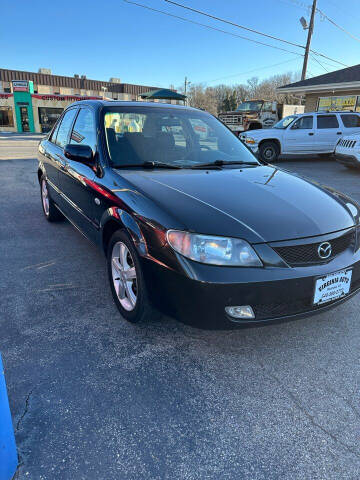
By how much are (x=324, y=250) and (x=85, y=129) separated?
2485 mm

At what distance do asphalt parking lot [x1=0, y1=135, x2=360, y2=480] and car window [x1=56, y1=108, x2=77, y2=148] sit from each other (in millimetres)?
1867

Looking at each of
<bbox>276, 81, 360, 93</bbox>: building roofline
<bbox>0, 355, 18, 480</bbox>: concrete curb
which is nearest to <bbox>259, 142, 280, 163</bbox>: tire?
<bbox>276, 81, 360, 93</bbox>: building roofline

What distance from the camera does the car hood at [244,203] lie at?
6.56 feet

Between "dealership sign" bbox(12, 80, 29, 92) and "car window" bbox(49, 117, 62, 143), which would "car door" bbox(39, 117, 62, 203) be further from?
"dealership sign" bbox(12, 80, 29, 92)

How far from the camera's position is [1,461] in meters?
1.34

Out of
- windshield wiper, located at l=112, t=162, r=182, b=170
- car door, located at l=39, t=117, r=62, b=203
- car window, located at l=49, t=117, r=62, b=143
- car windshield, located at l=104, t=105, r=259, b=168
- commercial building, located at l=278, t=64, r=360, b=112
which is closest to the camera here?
windshield wiper, located at l=112, t=162, r=182, b=170

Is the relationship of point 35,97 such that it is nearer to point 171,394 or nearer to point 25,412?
point 25,412

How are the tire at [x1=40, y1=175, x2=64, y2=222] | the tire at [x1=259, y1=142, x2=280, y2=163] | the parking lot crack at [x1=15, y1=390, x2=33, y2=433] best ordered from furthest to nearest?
the tire at [x1=259, y1=142, x2=280, y2=163] → the tire at [x1=40, y1=175, x2=64, y2=222] → the parking lot crack at [x1=15, y1=390, x2=33, y2=433]

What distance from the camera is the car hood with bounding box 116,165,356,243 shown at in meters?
2.00

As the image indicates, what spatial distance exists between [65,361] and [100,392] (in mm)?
377

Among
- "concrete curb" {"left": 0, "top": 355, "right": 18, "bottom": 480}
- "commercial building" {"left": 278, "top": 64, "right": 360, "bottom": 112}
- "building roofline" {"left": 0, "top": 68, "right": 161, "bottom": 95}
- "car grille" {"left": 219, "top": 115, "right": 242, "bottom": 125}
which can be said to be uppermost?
"building roofline" {"left": 0, "top": 68, "right": 161, "bottom": 95}

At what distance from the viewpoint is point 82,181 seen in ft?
10.3

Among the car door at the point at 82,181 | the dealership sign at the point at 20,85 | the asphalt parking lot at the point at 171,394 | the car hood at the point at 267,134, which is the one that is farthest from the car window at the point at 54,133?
the dealership sign at the point at 20,85

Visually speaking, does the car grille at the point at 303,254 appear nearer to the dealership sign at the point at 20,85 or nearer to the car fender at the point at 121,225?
the car fender at the point at 121,225
